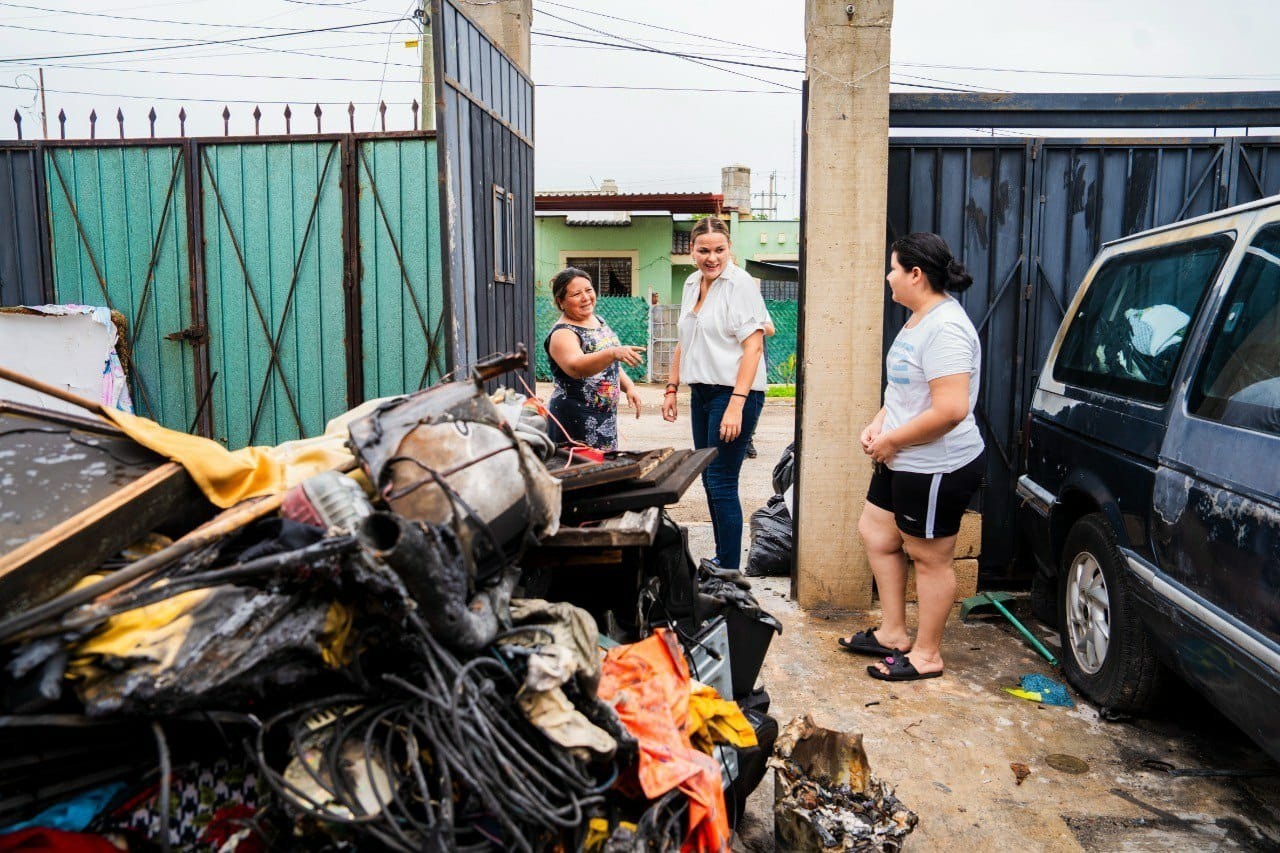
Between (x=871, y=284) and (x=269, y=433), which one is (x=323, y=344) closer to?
(x=269, y=433)

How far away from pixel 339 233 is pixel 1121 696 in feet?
17.1

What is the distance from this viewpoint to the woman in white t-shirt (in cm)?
363

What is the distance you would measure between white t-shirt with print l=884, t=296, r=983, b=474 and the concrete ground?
38.8 inches

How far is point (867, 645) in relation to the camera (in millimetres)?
4289

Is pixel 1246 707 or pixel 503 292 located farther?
pixel 503 292

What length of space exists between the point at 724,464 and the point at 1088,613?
179cm

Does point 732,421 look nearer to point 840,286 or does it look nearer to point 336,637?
point 840,286

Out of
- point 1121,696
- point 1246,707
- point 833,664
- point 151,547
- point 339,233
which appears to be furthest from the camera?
point 339,233

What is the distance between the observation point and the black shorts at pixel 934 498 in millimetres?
3777

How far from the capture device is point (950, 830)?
2.85m

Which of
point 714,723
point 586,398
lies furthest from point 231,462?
point 586,398

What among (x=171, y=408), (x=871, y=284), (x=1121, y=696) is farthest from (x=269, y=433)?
(x=1121, y=696)

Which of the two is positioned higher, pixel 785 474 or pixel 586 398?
pixel 586 398

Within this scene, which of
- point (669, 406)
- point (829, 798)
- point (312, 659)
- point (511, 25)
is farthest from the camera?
point (511, 25)
